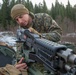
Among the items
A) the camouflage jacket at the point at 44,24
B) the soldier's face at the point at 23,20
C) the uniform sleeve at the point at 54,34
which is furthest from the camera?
the camouflage jacket at the point at 44,24

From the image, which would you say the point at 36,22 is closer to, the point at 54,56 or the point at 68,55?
the point at 54,56

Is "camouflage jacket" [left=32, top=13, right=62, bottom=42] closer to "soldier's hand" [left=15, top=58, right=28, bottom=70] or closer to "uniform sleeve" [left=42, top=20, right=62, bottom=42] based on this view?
"uniform sleeve" [left=42, top=20, right=62, bottom=42]

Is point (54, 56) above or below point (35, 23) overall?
below

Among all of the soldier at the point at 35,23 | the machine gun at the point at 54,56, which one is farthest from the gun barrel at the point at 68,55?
the soldier at the point at 35,23

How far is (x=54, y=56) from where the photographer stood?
3.31 meters

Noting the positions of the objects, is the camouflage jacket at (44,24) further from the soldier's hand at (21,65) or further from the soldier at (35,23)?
the soldier's hand at (21,65)

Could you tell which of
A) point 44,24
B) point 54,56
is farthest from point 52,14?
point 54,56

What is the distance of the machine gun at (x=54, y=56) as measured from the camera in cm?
303

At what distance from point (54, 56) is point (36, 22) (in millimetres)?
2165

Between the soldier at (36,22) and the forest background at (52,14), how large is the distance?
50.1 m

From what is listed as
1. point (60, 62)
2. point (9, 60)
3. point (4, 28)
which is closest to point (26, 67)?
point (60, 62)

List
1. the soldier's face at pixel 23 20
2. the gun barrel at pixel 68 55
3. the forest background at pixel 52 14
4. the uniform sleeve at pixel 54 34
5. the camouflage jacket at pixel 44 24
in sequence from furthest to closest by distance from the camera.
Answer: the forest background at pixel 52 14 < the camouflage jacket at pixel 44 24 < the soldier's face at pixel 23 20 < the uniform sleeve at pixel 54 34 < the gun barrel at pixel 68 55

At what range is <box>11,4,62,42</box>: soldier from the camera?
4.77 meters

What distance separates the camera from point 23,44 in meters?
4.99
